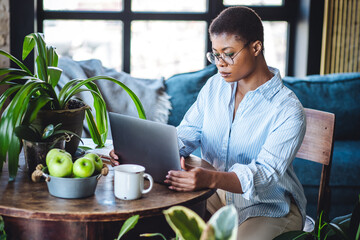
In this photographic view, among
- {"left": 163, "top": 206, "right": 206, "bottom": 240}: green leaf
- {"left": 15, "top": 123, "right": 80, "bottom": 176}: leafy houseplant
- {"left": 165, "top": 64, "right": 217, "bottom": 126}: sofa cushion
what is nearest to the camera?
{"left": 163, "top": 206, "right": 206, "bottom": 240}: green leaf

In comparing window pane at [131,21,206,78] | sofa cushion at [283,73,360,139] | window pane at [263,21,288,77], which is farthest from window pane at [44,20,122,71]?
sofa cushion at [283,73,360,139]

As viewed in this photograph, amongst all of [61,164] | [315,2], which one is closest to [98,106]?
[61,164]

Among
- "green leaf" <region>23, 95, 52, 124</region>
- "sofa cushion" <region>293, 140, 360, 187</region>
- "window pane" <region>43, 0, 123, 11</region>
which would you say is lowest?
"sofa cushion" <region>293, 140, 360, 187</region>

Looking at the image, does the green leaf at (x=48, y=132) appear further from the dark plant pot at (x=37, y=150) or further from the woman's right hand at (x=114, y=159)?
the woman's right hand at (x=114, y=159)

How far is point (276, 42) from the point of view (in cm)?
371

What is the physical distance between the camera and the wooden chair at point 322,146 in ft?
6.15

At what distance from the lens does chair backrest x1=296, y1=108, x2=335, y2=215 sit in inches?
73.9

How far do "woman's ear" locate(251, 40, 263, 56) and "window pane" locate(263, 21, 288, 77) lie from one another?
2077 millimetres

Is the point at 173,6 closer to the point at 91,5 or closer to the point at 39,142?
the point at 91,5

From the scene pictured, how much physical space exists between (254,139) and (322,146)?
0.42 meters

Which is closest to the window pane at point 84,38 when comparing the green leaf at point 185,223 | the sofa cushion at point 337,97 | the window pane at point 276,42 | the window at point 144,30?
the window at point 144,30

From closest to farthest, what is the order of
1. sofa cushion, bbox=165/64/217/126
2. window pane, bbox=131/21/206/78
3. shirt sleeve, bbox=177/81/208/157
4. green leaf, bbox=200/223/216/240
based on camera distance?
green leaf, bbox=200/223/216/240, shirt sleeve, bbox=177/81/208/157, sofa cushion, bbox=165/64/217/126, window pane, bbox=131/21/206/78

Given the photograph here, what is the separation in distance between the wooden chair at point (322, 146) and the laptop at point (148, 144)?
29.8 inches

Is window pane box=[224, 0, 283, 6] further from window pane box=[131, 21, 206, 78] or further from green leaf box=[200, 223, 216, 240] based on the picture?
green leaf box=[200, 223, 216, 240]
